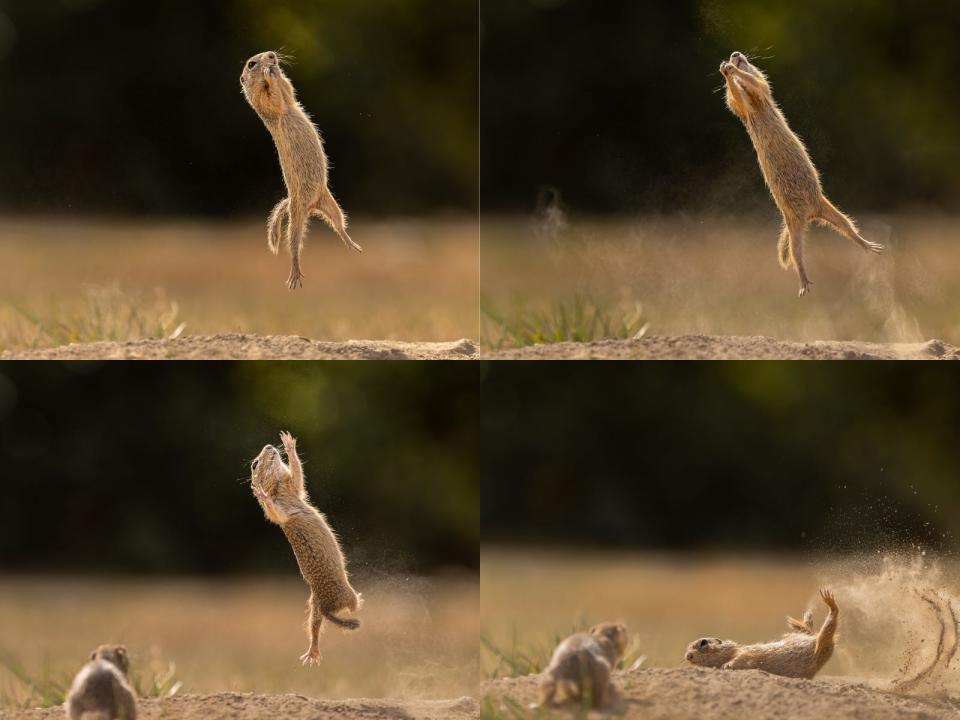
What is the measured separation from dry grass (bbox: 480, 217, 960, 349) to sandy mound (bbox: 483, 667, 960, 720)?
153 cm

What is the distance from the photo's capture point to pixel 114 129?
6895mm

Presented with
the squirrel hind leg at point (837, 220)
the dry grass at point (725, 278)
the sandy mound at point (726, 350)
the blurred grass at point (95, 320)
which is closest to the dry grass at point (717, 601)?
the sandy mound at point (726, 350)

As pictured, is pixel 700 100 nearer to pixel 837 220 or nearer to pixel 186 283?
pixel 837 220

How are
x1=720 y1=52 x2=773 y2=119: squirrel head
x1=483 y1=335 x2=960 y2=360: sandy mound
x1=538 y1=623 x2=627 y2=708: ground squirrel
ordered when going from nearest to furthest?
x1=538 y1=623 x2=627 y2=708: ground squirrel
x1=720 y1=52 x2=773 y2=119: squirrel head
x1=483 y1=335 x2=960 y2=360: sandy mound

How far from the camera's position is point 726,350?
659 cm

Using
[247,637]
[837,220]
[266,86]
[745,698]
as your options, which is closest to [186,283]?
[266,86]

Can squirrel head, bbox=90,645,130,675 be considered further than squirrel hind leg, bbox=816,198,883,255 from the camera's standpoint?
No

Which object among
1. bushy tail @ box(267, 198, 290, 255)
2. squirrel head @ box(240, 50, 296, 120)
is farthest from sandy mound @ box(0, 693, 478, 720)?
squirrel head @ box(240, 50, 296, 120)

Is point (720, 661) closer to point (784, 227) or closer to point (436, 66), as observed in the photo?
point (784, 227)

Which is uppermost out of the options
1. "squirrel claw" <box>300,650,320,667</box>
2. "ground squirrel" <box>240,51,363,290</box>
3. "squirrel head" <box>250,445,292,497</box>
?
"ground squirrel" <box>240,51,363,290</box>

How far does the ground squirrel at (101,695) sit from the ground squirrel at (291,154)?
6.24 ft

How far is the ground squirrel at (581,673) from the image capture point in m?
6.07

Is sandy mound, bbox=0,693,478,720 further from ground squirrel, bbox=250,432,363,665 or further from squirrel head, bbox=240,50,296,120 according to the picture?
squirrel head, bbox=240,50,296,120

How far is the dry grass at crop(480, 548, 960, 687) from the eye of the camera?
6621mm
